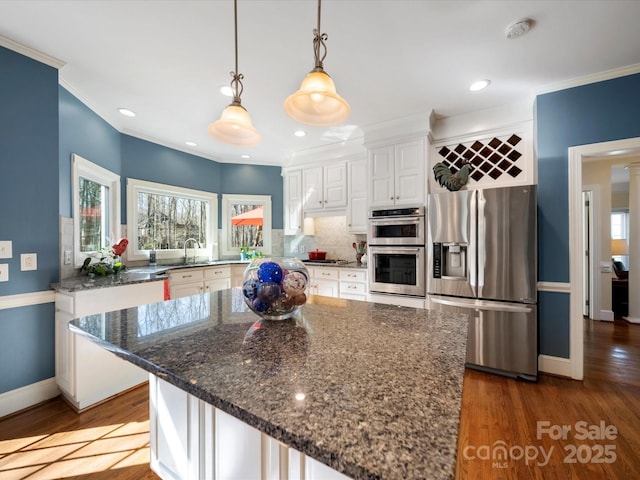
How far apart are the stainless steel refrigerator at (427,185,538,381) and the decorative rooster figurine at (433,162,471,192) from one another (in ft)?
0.91

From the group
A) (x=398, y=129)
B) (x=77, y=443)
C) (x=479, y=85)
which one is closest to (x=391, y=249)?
(x=398, y=129)

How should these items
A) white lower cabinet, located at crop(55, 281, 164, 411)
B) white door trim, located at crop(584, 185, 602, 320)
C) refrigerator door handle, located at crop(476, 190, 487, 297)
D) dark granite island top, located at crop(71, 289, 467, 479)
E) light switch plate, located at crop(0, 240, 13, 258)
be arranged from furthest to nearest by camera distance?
white door trim, located at crop(584, 185, 602, 320) → refrigerator door handle, located at crop(476, 190, 487, 297) → white lower cabinet, located at crop(55, 281, 164, 411) → light switch plate, located at crop(0, 240, 13, 258) → dark granite island top, located at crop(71, 289, 467, 479)

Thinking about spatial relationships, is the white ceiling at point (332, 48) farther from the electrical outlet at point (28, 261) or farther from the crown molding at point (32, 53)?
the electrical outlet at point (28, 261)

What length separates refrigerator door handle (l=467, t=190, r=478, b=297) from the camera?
255cm

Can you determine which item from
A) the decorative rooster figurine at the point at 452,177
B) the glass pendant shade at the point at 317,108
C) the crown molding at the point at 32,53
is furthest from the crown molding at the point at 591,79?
the crown molding at the point at 32,53

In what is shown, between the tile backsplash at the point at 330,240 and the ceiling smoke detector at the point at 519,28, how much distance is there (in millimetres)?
2575

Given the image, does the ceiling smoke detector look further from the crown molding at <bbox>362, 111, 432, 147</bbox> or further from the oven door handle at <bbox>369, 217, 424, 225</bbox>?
the oven door handle at <bbox>369, 217, 424, 225</bbox>

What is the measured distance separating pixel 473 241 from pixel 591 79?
162 centimetres

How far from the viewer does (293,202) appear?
13.9ft

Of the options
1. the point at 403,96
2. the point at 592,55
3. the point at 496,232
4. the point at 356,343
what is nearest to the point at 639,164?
the point at 592,55

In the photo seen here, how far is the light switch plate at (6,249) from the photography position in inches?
74.4

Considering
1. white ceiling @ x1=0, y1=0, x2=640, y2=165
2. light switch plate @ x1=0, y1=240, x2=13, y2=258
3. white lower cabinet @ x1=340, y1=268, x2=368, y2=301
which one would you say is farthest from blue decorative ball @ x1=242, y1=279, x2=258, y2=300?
white lower cabinet @ x1=340, y1=268, x2=368, y2=301

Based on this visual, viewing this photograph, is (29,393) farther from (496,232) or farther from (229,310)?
(496,232)

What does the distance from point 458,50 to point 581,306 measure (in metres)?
2.33
